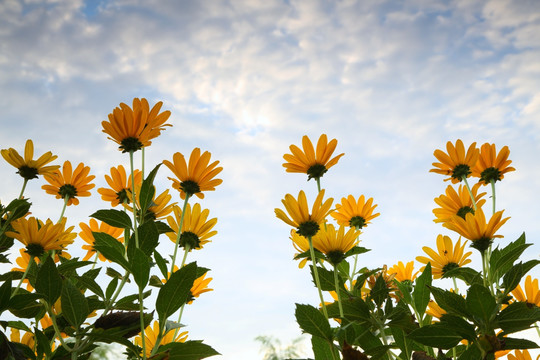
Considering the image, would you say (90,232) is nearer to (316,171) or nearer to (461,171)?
(316,171)

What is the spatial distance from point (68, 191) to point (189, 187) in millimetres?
735

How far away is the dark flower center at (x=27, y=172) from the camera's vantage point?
1.70 metres

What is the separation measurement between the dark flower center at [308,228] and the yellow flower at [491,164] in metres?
0.87

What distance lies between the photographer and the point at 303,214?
1.26m

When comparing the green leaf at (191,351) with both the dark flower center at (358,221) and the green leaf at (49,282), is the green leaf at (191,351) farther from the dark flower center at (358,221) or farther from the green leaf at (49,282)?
the dark flower center at (358,221)

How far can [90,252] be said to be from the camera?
174 centimetres

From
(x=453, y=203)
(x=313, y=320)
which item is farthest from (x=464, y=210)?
(x=313, y=320)

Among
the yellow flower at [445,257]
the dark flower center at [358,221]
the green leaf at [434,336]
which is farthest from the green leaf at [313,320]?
the dark flower center at [358,221]

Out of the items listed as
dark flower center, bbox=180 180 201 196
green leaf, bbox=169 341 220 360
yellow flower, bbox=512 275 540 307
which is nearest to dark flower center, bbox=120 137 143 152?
dark flower center, bbox=180 180 201 196

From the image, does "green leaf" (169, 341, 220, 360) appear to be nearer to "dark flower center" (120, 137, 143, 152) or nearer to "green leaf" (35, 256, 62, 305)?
"green leaf" (35, 256, 62, 305)

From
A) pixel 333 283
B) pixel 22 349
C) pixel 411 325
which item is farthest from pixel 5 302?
pixel 411 325

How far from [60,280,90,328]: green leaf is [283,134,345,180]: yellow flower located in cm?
86

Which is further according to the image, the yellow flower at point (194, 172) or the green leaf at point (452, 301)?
the yellow flower at point (194, 172)

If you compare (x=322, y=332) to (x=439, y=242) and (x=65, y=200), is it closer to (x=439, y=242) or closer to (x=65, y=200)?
(x=439, y=242)
